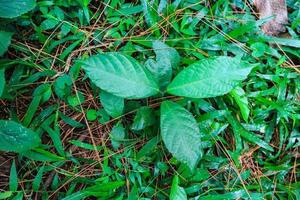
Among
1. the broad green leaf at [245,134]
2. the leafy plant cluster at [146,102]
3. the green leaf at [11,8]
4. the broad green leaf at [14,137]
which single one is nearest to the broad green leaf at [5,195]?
the leafy plant cluster at [146,102]

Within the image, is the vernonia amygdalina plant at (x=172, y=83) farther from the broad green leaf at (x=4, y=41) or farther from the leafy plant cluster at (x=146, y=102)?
the broad green leaf at (x=4, y=41)

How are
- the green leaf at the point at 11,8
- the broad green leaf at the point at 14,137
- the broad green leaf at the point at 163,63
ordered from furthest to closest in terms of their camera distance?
1. the broad green leaf at the point at 163,63
2. the green leaf at the point at 11,8
3. the broad green leaf at the point at 14,137

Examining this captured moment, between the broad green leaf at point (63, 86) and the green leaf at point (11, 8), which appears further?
the broad green leaf at point (63, 86)

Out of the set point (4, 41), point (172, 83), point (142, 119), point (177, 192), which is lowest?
point (177, 192)

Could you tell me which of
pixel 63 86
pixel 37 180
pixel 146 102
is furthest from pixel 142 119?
→ pixel 37 180

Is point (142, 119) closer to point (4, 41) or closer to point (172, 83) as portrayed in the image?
point (172, 83)

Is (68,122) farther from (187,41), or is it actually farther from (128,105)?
(187,41)

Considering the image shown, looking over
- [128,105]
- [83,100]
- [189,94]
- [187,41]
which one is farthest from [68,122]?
[187,41]
